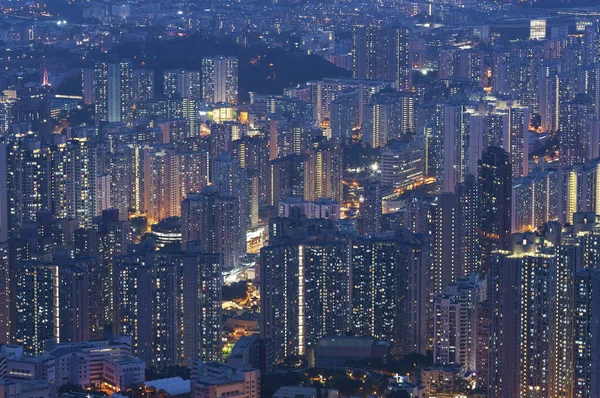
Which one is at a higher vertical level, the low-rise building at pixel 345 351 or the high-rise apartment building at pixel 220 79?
the high-rise apartment building at pixel 220 79

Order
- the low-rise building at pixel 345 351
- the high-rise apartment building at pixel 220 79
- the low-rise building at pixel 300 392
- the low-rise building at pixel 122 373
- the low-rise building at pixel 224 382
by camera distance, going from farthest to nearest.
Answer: the high-rise apartment building at pixel 220 79, the low-rise building at pixel 345 351, the low-rise building at pixel 122 373, the low-rise building at pixel 300 392, the low-rise building at pixel 224 382

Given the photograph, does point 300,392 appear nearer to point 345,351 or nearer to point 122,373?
point 122,373

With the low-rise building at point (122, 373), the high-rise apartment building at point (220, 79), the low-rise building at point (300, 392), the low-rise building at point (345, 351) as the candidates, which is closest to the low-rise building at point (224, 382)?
the low-rise building at point (300, 392)

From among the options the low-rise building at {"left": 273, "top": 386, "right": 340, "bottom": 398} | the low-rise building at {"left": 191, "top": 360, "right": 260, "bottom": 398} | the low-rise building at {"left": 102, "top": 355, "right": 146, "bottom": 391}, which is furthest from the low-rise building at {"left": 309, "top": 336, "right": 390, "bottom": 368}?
the low-rise building at {"left": 102, "top": 355, "right": 146, "bottom": 391}

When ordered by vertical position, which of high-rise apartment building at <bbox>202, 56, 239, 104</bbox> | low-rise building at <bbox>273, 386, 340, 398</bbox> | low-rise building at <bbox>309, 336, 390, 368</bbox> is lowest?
low-rise building at <bbox>273, 386, 340, 398</bbox>

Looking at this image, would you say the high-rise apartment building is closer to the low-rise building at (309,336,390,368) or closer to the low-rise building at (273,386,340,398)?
the low-rise building at (309,336,390,368)

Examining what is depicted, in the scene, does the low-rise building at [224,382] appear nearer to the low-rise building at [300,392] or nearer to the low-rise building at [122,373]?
the low-rise building at [300,392]

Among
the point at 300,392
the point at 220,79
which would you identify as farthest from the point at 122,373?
the point at 220,79

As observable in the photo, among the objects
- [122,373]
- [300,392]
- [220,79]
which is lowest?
[300,392]

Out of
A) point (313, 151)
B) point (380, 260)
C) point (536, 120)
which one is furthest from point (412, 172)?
point (380, 260)

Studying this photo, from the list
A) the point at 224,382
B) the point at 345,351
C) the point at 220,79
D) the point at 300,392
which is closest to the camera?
the point at 224,382

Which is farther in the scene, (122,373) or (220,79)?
(220,79)
